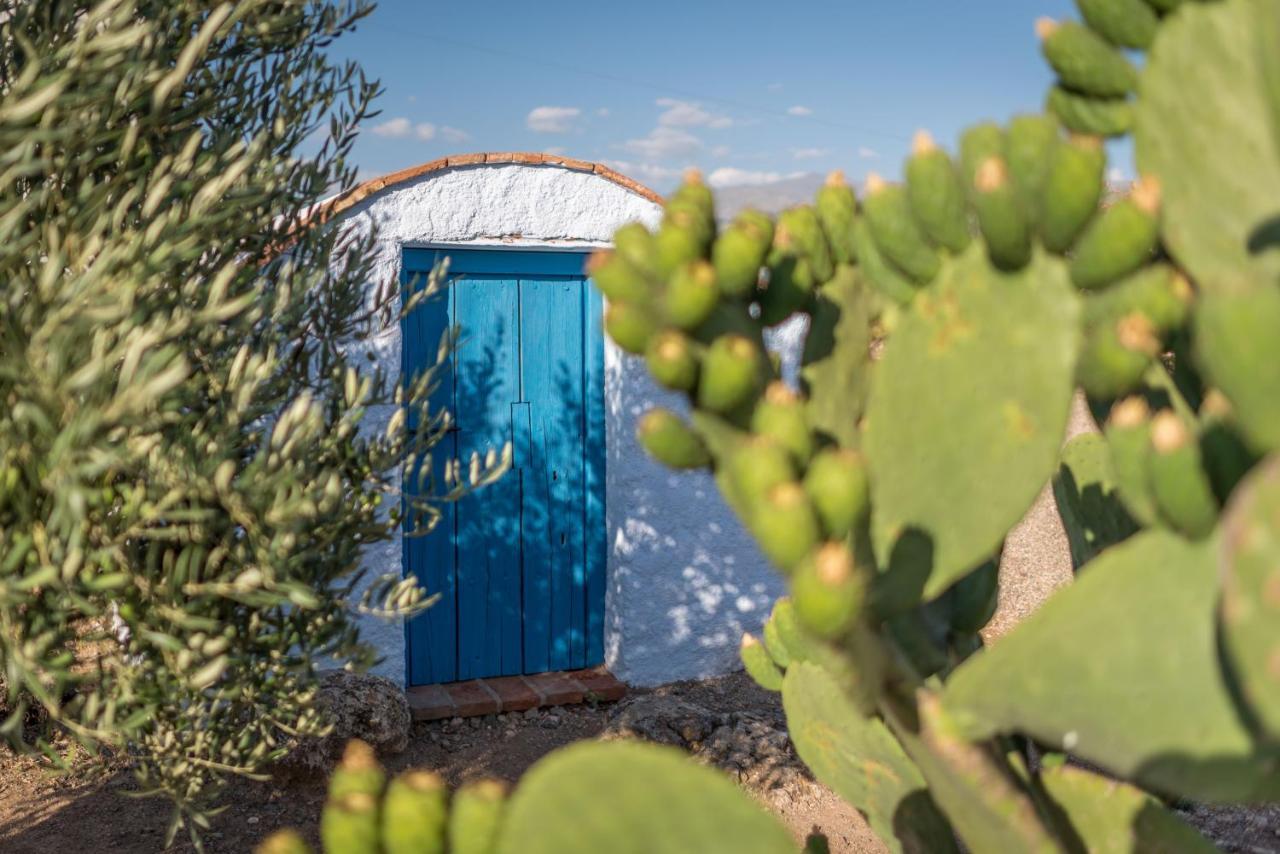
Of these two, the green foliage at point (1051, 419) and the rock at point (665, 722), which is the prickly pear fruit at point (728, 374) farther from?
the rock at point (665, 722)

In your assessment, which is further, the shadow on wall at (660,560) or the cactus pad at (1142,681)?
the shadow on wall at (660,560)

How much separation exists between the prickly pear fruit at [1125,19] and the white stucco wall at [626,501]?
16.5ft

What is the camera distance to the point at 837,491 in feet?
5.30

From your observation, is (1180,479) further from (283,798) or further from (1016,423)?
(283,798)

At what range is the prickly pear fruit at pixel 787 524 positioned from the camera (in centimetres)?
156

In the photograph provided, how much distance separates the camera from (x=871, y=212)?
201 centimetres

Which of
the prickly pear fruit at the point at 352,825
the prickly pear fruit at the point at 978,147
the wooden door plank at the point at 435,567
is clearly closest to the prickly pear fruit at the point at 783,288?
the prickly pear fruit at the point at 978,147

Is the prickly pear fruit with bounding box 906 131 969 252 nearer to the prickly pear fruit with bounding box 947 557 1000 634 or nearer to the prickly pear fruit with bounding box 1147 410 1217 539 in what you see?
the prickly pear fruit with bounding box 1147 410 1217 539

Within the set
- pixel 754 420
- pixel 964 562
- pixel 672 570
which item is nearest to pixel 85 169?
pixel 754 420

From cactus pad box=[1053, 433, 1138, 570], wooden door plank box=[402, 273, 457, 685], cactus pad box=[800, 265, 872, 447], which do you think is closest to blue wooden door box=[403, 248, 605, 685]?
wooden door plank box=[402, 273, 457, 685]

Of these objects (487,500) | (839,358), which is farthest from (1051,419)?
(487,500)

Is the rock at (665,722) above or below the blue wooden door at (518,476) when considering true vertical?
below

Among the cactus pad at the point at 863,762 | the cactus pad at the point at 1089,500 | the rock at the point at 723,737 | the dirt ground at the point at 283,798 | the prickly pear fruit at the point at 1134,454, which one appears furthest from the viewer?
the rock at the point at 723,737

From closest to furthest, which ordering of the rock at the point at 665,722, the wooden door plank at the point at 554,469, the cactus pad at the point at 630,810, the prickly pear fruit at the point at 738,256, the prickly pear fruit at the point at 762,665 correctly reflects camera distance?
the cactus pad at the point at 630,810, the prickly pear fruit at the point at 738,256, the prickly pear fruit at the point at 762,665, the rock at the point at 665,722, the wooden door plank at the point at 554,469
